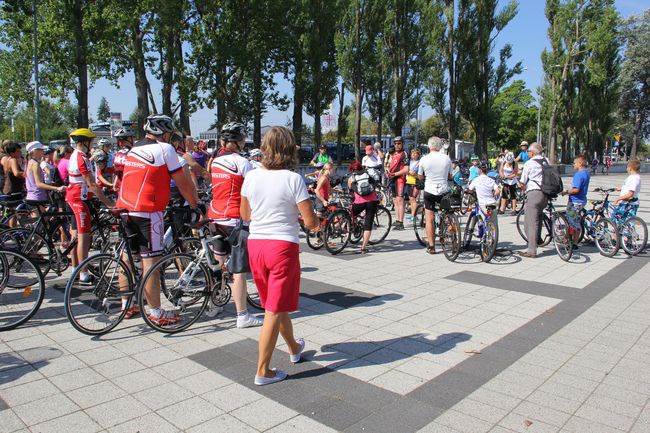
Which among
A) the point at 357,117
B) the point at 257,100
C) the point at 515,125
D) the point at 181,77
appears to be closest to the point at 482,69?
the point at 357,117

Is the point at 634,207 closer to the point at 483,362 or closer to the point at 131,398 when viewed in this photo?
the point at 483,362

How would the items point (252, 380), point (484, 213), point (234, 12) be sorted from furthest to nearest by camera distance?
point (234, 12) < point (484, 213) < point (252, 380)

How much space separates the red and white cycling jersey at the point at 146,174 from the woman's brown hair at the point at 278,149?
1409 mm

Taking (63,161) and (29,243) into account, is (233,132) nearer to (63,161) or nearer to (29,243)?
(29,243)

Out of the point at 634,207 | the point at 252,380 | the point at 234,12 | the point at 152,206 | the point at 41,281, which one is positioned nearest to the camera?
the point at 252,380

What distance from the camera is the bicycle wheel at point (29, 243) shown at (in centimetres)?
660

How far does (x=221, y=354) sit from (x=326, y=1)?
1042 inches

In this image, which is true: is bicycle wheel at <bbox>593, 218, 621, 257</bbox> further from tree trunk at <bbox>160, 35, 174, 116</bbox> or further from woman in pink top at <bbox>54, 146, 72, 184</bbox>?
tree trunk at <bbox>160, 35, 174, 116</bbox>

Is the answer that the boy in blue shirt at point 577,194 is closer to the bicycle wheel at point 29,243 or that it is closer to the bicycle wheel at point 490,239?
the bicycle wheel at point 490,239

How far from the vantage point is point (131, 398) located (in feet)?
11.7

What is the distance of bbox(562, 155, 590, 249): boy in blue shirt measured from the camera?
8797 millimetres

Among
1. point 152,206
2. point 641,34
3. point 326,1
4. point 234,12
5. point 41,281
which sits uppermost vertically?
point 641,34

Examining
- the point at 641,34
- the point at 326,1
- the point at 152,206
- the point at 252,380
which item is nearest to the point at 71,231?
the point at 152,206

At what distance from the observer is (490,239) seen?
8.16 meters
